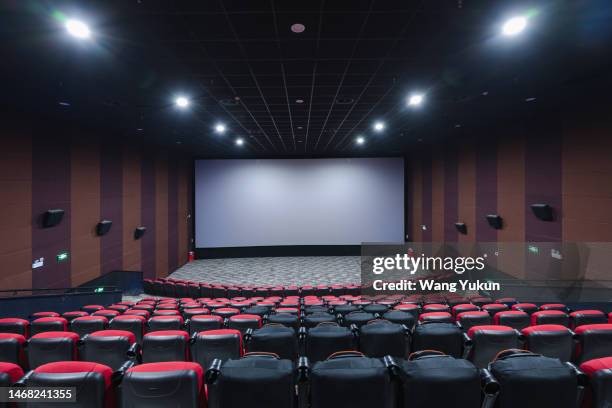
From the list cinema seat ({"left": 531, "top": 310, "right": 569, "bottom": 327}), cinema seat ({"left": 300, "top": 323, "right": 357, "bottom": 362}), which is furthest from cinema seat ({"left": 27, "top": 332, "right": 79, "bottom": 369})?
cinema seat ({"left": 531, "top": 310, "right": 569, "bottom": 327})

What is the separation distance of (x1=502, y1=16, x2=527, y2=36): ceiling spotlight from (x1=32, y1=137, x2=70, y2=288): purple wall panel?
11.1 m

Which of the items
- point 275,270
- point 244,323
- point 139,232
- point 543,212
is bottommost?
point 275,270

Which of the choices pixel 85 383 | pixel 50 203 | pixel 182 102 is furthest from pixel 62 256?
pixel 85 383

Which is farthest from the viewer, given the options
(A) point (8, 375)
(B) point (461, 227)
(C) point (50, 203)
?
(B) point (461, 227)

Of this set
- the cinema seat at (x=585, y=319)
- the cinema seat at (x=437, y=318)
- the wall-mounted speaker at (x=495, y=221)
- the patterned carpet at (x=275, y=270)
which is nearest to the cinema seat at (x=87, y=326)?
the cinema seat at (x=437, y=318)

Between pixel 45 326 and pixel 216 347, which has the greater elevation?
pixel 216 347

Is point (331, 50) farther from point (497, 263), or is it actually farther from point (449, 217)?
point (449, 217)

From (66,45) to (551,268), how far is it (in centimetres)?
1266

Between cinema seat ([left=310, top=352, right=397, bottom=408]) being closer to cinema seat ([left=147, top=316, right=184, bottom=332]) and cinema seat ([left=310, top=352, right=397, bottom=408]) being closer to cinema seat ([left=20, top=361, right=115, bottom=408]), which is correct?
cinema seat ([left=20, top=361, right=115, bottom=408])

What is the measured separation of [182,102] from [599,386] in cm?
971

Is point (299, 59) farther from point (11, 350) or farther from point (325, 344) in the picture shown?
point (11, 350)

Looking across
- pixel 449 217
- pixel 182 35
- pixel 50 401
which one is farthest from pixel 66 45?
pixel 449 217

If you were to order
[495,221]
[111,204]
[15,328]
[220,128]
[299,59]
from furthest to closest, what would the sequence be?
1. [220,128]
2. [111,204]
3. [495,221]
4. [299,59]
5. [15,328]

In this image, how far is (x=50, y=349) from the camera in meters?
3.49
